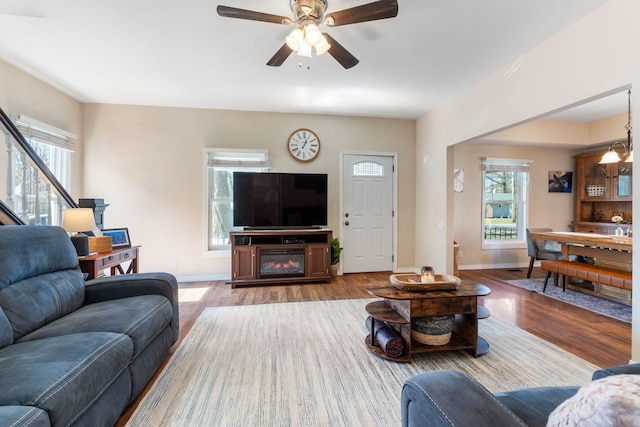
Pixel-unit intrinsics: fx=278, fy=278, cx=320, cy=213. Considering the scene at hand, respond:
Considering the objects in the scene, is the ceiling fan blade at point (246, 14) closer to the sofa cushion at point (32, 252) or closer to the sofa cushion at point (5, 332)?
the sofa cushion at point (32, 252)

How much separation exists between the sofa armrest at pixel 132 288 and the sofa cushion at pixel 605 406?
2.39 m

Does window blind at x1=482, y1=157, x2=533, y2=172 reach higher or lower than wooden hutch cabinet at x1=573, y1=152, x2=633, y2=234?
higher

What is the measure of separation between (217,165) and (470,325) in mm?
3926

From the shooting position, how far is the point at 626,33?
1956 millimetres

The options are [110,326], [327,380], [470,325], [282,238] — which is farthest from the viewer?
[282,238]

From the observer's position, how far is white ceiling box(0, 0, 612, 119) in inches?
85.7

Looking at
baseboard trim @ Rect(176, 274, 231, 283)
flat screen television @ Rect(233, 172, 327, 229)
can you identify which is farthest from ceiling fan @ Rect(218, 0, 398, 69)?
baseboard trim @ Rect(176, 274, 231, 283)

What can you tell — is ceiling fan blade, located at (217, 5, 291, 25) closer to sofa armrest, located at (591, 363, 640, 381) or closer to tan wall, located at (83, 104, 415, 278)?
sofa armrest, located at (591, 363, 640, 381)

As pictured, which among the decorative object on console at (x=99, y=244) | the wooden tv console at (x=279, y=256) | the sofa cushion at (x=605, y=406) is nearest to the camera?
the sofa cushion at (x=605, y=406)

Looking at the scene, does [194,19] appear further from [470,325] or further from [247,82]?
[470,325]

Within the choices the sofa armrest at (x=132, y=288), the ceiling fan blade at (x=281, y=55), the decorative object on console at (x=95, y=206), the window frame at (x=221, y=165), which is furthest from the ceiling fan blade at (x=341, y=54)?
the decorative object on console at (x=95, y=206)

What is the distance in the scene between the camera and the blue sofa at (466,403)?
0.76m

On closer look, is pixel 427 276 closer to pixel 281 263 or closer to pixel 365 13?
pixel 365 13

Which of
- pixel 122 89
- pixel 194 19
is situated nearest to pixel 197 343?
pixel 194 19
